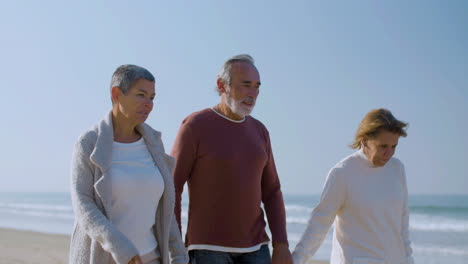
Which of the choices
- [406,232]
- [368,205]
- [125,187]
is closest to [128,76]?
[125,187]

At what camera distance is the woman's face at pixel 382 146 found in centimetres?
324

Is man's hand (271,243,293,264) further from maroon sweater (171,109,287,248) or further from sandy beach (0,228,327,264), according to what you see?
sandy beach (0,228,327,264)

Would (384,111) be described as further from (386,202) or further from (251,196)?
(251,196)

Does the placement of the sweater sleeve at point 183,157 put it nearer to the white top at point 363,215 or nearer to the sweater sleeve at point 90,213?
the sweater sleeve at point 90,213

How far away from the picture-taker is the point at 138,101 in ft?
8.47

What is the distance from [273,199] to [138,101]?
3.99ft

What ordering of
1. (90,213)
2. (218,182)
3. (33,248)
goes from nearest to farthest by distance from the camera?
(90,213), (218,182), (33,248)

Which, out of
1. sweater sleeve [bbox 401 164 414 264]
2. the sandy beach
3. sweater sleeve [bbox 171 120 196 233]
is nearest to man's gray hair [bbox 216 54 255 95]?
sweater sleeve [bbox 171 120 196 233]

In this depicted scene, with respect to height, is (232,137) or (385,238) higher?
(232,137)

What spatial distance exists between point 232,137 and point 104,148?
90 centimetres

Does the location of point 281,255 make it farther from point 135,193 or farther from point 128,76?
point 128,76

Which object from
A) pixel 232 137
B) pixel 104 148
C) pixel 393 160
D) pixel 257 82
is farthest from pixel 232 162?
pixel 393 160

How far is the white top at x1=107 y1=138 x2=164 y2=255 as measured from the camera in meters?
2.48

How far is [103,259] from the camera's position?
244cm
